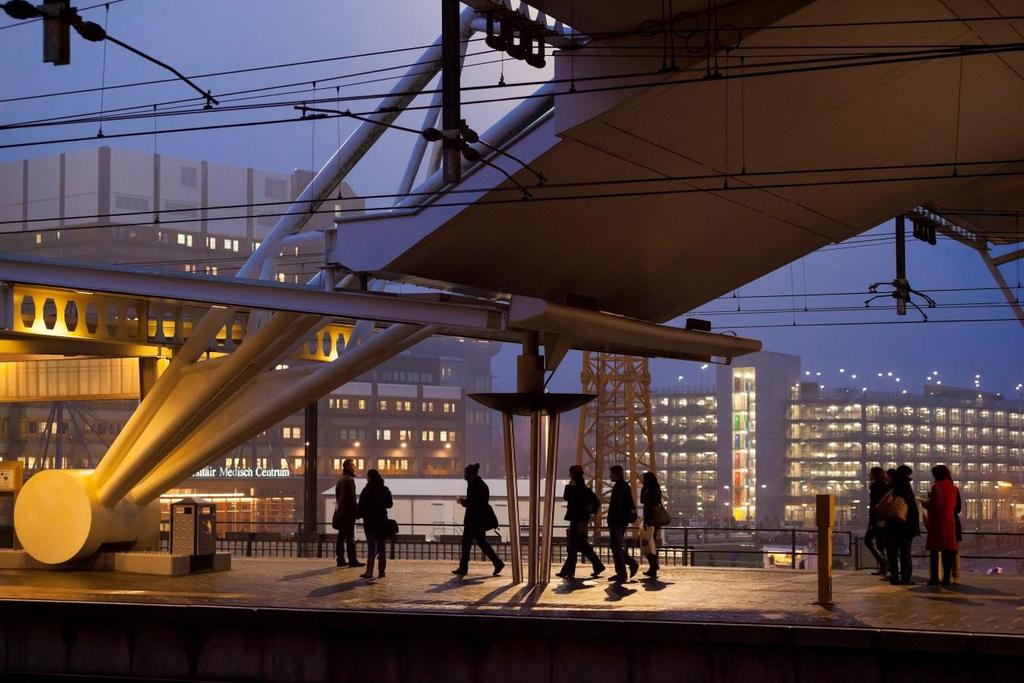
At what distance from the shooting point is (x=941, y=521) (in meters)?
19.1

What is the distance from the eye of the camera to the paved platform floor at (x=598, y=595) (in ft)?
51.7

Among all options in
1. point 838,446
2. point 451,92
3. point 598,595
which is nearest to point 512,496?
point 598,595

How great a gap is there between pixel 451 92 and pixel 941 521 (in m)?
9.70

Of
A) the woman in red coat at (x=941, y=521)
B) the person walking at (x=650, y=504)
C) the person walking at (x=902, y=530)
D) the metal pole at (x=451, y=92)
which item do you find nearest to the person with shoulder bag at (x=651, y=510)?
the person walking at (x=650, y=504)

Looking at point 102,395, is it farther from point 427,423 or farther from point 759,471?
point 759,471

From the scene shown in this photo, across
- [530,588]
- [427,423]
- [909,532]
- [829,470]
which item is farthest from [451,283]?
[829,470]

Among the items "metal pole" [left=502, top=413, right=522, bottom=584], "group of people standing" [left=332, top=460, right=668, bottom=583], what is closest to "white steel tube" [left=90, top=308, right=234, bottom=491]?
"group of people standing" [left=332, top=460, right=668, bottom=583]

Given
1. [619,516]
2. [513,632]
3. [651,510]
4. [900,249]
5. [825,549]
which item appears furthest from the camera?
[900,249]

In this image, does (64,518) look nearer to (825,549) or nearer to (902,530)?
(825,549)

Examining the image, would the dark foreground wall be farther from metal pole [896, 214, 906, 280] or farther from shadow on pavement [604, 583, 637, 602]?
metal pole [896, 214, 906, 280]

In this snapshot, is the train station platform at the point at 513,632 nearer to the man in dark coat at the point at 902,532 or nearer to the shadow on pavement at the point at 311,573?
the man in dark coat at the point at 902,532

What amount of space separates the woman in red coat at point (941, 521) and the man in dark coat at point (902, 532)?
32 centimetres

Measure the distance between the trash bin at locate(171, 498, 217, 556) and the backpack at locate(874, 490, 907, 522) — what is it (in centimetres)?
1105

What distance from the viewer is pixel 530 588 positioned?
19.7 meters
